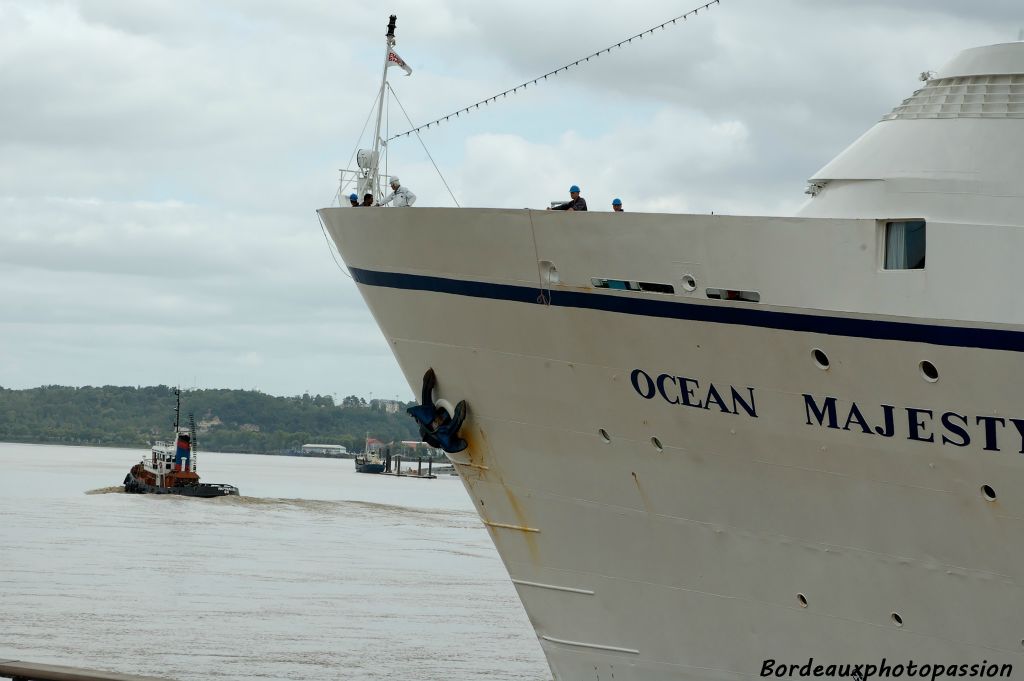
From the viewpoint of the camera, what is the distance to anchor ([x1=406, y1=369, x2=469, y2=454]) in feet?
33.8

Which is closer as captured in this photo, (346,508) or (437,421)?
(437,421)

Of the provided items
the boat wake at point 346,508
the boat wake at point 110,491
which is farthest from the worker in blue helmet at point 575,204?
the boat wake at point 110,491

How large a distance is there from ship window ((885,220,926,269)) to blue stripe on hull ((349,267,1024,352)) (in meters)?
0.48

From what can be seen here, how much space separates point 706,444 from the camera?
8.97 metres

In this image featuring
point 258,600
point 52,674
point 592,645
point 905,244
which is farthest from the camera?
point 258,600

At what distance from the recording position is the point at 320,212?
11.0 m

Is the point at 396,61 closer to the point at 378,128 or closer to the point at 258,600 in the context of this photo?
the point at 378,128

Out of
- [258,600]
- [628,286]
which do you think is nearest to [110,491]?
[258,600]

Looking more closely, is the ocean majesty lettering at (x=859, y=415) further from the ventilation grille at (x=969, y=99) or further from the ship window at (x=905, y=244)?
the ventilation grille at (x=969, y=99)

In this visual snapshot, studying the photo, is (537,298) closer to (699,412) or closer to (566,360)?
(566,360)

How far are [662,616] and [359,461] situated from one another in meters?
141

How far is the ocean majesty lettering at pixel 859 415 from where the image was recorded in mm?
7879

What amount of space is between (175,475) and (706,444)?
220 feet

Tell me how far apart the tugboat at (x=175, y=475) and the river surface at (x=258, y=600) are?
1400cm
